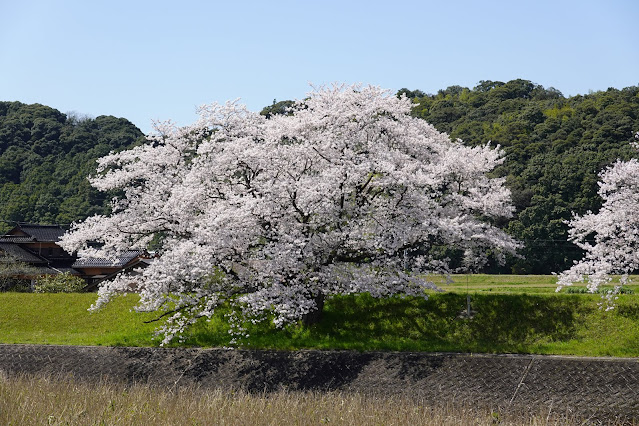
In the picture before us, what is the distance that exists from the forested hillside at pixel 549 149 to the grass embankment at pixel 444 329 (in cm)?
2082

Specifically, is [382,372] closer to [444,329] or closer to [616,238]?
[444,329]

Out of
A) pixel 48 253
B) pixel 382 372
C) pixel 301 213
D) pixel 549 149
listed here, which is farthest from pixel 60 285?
pixel 549 149

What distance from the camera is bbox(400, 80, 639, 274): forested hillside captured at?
4800 centimetres

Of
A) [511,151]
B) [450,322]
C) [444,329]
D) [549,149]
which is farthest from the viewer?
[511,151]

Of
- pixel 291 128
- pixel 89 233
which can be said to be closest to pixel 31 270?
pixel 89 233

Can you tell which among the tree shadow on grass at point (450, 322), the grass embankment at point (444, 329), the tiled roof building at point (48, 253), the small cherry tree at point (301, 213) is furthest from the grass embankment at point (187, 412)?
the tiled roof building at point (48, 253)

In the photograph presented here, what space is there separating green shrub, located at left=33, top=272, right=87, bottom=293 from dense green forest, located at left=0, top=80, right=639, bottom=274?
16350 millimetres

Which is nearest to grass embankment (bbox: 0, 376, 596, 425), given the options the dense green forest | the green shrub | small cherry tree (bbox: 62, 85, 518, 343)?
Answer: small cherry tree (bbox: 62, 85, 518, 343)

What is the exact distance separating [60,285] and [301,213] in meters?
18.2

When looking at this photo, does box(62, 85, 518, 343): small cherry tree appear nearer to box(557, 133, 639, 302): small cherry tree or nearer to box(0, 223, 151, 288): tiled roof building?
box(557, 133, 639, 302): small cherry tree

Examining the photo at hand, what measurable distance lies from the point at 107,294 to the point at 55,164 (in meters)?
46.1

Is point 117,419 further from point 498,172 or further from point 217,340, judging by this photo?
point 498,172

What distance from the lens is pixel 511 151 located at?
178 ft

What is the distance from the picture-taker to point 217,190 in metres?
23.4
